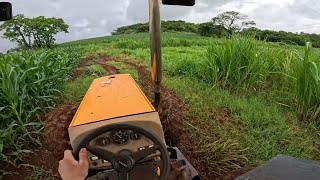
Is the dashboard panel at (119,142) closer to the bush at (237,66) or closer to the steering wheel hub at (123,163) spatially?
the steering wheel hub at (123,163)

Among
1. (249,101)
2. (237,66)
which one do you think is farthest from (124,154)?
(237,66)

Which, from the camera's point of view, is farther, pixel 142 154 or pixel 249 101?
pixel 249 101

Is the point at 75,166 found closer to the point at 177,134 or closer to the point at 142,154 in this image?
the point at 142,154

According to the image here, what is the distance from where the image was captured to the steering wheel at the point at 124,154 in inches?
73.4

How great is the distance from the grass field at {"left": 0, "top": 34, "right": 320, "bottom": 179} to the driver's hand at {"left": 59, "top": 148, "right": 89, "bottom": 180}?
156cm

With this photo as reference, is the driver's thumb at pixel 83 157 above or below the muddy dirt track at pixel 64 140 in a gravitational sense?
above

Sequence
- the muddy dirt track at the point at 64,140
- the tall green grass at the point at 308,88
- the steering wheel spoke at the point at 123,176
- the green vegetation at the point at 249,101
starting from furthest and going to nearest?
the tall green grass at the point at 308,88, the green vegetation at the point at 249,101, the muddy dirt track at the point at 64,140, the steering wheel spoke at the point at 123,176

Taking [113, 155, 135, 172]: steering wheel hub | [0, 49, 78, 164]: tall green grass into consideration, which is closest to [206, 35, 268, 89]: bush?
[0, 49, 78, 164]: tall green grass

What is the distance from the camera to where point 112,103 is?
7.98 ft

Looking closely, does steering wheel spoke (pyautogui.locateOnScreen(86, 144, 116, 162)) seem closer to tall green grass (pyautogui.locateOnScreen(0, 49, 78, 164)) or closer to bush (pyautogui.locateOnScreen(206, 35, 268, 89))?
tall green grass (pyautogui.locateOnScreen(0, 49, 78, 164))

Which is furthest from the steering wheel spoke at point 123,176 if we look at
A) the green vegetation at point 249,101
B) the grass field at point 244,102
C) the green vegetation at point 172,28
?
the green vegetation at point 172,28

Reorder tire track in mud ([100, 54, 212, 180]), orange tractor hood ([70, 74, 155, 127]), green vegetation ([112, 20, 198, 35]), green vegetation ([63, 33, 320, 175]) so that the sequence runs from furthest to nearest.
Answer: green vegetation ([112, 20, 198, 35])
green vegetation ([63, 33, 320, 175])
tire track in mud ([100, 54, 212, 180])
orange tractor hood ([70, 74, 155, 127])

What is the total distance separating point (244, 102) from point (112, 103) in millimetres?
2706

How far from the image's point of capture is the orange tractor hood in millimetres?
2221
